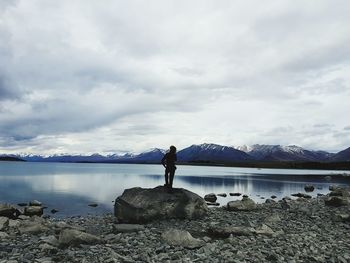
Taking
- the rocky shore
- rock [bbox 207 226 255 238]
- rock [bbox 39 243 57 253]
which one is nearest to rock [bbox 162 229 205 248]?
the rocky shore

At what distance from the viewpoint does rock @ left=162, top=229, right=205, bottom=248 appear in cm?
1853

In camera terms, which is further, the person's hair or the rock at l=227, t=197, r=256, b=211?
the rock at l=227, t=197, r=256, b=211

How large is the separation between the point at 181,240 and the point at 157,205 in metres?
8.63

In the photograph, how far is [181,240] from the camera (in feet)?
61.9

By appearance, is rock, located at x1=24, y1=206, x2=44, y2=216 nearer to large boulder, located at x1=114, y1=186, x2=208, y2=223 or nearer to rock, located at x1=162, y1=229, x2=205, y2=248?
large boulder, located at x1=114, y1=186, x2=208, y2=223

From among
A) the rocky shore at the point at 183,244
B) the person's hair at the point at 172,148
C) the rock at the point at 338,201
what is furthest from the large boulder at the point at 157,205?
the rock at the point at 338,201

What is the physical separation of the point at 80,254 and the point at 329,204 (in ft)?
103

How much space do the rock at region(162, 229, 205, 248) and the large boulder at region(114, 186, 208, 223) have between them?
7.36 metres

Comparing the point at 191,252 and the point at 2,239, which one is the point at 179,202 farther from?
the point at 2,239

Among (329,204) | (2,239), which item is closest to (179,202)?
(2,239)

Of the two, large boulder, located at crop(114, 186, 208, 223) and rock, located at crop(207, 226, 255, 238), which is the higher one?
large boulder, located at crop(114, 186, 208, 223)

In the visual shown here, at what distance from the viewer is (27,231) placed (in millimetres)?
25109

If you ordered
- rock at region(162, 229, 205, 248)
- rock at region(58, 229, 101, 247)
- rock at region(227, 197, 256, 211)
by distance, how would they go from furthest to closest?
rock at region(227, 197, 256, 211) → rock at region(58, 229, 101, 247) → rock at region(162, 229, 205, 248)

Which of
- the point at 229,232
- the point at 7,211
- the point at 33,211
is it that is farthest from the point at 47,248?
the point at 33,211
